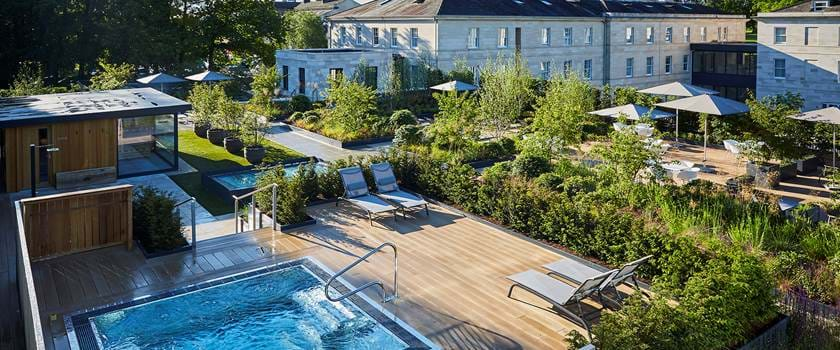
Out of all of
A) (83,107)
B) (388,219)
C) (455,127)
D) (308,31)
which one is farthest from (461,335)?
(308,31)

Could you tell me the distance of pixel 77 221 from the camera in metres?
Result: 11.1

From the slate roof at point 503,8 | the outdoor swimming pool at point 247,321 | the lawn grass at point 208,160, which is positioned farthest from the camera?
the slate roof at point 503,8

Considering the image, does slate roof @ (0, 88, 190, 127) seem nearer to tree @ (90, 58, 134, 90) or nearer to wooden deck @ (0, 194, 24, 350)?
wooden deck @ (0, 194, 24, 350)

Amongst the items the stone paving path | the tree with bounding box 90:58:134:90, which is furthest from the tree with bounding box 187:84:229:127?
the tree with bounding box 90:58:134:90

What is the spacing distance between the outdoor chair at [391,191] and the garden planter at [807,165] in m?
11.9

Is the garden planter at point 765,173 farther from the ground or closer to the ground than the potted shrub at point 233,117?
closer to the ground

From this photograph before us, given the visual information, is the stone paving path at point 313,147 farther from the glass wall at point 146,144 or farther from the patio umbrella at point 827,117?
the patio umbrella at point 827,117

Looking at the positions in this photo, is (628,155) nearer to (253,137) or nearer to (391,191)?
(391,191)

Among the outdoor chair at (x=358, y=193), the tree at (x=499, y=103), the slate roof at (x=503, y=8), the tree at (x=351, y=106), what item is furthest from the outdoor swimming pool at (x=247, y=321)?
the slate roof at (x=503, y=8)

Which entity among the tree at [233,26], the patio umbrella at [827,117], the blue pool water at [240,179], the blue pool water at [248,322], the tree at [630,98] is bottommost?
the blue pool water at [248,322]

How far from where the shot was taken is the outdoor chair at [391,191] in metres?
13.7

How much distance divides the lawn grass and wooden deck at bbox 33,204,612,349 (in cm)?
433

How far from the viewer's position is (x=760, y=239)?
11.5 meters

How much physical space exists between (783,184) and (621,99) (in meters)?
9.17
